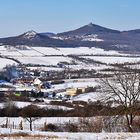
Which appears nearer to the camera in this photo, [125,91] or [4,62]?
[125,91]

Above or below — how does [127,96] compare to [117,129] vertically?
above

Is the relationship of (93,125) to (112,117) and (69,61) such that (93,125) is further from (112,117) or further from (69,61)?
(69,61)

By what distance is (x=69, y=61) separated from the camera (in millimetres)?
184875

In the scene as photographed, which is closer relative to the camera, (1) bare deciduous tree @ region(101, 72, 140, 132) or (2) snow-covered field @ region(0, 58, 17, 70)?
(1) bare deciduous tree @ region(101, 72, 140, 132)

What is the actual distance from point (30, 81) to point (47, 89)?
3203cm

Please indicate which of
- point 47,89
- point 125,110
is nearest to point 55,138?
point 125,110

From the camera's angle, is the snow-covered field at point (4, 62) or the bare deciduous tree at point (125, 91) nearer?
the bare deciduous tree at point (125, 91)

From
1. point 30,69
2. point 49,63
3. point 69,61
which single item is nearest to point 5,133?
point 30,69

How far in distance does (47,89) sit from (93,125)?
7397 centimetres

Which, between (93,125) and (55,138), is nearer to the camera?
(55,138)

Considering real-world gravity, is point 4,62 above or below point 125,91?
above

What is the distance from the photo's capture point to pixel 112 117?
2422cm

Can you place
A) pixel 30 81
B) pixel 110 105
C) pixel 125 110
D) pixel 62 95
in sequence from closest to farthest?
pixel 125 110 → pixel 110 105 → pixel 62 95 → pixel 30 81

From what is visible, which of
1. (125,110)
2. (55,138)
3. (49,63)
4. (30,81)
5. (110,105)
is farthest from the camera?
(49,63)
